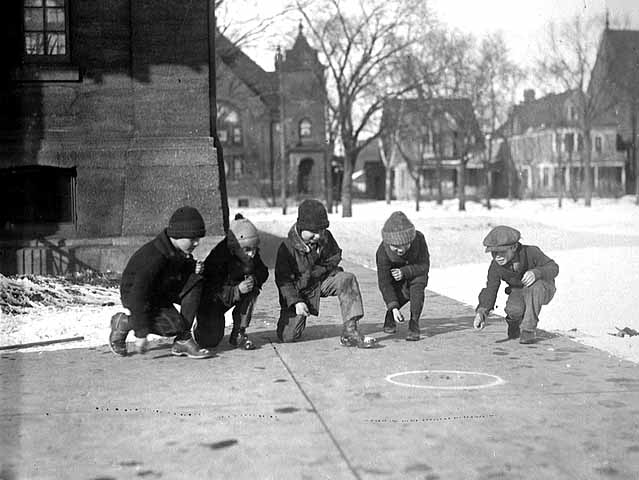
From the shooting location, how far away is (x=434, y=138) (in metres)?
55.9

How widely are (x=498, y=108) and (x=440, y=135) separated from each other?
3.95 meters

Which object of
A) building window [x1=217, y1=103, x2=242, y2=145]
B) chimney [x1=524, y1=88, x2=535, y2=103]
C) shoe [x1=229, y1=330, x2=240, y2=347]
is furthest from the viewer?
chimney [x1=524, y1=88, x2=535, y2=103]

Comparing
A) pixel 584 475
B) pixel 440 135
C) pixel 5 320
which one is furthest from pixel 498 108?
pixel 584 475

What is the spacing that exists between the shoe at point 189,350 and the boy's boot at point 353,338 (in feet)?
3.48

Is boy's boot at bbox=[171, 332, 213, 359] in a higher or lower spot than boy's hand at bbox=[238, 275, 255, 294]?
lower

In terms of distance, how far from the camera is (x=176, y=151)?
38.8 feet

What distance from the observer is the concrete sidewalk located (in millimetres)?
3760

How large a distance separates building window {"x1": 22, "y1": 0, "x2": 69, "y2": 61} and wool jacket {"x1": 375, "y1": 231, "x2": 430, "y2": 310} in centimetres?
702

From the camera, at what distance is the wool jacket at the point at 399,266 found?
22.7ft

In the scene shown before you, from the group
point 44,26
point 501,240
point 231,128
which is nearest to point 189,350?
point 501,240

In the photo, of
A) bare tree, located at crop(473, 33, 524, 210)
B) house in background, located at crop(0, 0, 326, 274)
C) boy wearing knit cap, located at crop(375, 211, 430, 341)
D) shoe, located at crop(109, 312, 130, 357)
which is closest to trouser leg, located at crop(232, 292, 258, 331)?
shoe, located at crop(109, 312, 130, 357)

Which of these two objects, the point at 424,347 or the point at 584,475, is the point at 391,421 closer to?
the point at 584,475

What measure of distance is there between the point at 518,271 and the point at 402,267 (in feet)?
3.10

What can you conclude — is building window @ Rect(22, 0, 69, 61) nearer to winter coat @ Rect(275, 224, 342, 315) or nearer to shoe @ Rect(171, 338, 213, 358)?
winter coat @ Rect(275, 224, 342, 315)
